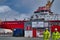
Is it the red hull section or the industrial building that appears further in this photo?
the red hull section

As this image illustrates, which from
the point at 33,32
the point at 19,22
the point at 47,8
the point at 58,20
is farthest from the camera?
the point at 47,8

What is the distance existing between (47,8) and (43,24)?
96.2 feet

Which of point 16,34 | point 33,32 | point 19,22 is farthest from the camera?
point 19,22

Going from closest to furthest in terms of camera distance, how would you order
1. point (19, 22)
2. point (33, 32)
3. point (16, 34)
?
point (33, 32)
point (16, 34)
point (19, 22)

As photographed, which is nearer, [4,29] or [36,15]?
[4,29]

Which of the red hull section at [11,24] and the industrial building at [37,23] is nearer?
the industrial building at [37,23]

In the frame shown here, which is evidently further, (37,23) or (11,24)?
(11,24)

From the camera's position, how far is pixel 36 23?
55438 mm

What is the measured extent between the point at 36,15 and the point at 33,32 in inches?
1119

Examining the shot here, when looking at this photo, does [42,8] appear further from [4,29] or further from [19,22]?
[4,29]

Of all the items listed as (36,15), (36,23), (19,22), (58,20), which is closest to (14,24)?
(19,22)

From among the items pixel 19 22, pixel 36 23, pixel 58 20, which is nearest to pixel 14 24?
pixel 19 22

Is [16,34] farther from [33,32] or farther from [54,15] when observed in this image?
[54,15]

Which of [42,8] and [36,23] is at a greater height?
[42,8]
